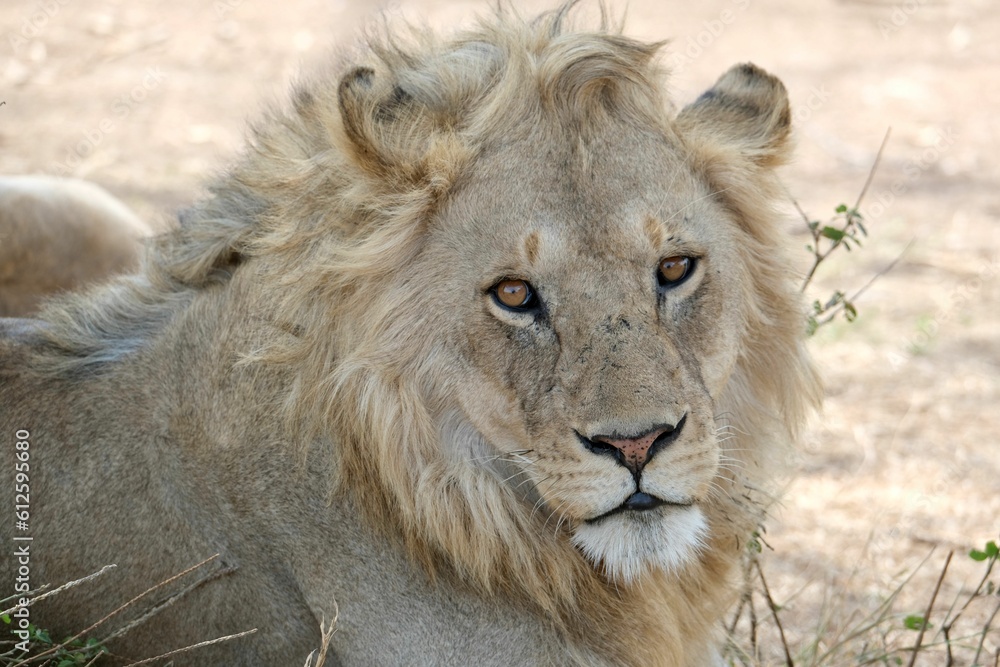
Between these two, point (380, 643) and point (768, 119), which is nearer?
point (380, 643)

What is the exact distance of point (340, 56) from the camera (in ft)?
11.0

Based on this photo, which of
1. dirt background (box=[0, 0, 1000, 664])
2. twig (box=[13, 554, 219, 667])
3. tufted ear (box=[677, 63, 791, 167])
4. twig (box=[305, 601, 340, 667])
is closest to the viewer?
twig (box=[305, 601, 340, 667])

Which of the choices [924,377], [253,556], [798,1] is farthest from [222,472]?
[798,1]

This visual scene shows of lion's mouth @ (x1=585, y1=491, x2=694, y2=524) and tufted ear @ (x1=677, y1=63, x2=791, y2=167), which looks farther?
tufted ear @ (x1=677, y1=63, x2=791, y2=167)

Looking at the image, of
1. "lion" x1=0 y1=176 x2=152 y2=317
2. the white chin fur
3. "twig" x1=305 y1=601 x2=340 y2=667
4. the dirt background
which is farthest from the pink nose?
"lion" x1=0 y1=176 x2=152 y2=317

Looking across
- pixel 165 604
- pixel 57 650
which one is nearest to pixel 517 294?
pixel 165 604

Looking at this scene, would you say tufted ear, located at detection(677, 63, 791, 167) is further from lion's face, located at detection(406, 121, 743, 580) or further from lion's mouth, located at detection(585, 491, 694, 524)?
lion's mouth, located at detection(585, 491, 694, 524)

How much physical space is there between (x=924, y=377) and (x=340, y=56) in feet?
16.1

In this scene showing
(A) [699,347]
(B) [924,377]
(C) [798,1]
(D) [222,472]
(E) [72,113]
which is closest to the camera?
(A) [699,347]

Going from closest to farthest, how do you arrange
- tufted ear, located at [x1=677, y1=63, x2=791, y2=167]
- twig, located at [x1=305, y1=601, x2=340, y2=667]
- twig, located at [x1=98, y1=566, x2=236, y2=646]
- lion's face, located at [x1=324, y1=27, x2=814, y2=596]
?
lion's face, located at [x1=324, y1=27, x2=814, y2=596], twig, located at [x1=305, y1=601, x2=340, y2=667], twig, located at [x1=98, y1=566, x2=236, y2=646], tufted ear, located at [x1=677, y1=63, x2=791, y2=167]

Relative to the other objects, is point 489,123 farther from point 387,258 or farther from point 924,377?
point 924,377

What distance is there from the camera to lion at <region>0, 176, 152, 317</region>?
5.12 meters

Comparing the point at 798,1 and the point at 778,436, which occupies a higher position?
the point at 798,1

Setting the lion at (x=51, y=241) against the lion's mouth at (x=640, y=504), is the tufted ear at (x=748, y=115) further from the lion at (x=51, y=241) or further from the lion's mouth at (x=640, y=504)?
the lion at (x=51, y=241)
